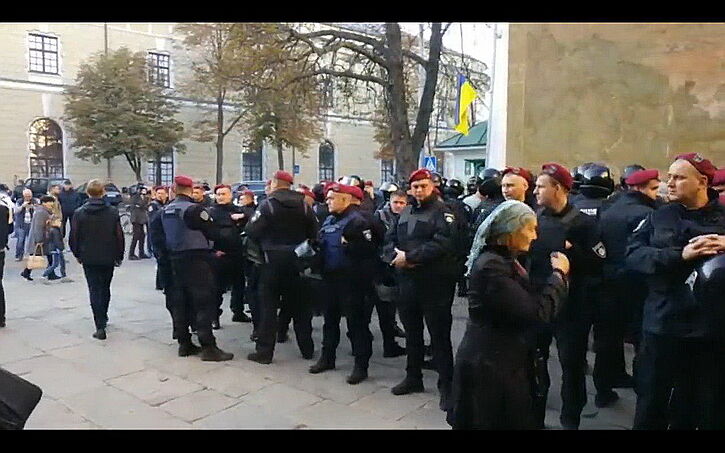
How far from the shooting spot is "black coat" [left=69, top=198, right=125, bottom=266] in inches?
297

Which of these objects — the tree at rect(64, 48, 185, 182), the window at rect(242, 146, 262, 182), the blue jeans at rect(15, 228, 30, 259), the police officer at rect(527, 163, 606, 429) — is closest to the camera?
the police officer at rect(527, 163, 606, 429)

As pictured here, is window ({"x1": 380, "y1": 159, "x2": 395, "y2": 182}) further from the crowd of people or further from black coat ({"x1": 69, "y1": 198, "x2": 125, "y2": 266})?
black coat ({"x1": 69, "y1": 198, "x2": 125, "y2": 266})

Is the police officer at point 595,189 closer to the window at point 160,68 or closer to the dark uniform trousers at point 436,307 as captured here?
the dark uniform trousers at point 436,307

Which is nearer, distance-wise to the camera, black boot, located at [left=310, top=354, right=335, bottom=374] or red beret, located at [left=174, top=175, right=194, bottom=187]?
black boot, located at [left=310, top=354, right=335, bottom=374]

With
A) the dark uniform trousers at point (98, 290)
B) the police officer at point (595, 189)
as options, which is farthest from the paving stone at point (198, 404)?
the police officer at point (595, 189)

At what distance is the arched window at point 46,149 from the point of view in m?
33.6

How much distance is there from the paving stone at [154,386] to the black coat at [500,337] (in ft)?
10.8

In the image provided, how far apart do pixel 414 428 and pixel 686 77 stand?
797 cm

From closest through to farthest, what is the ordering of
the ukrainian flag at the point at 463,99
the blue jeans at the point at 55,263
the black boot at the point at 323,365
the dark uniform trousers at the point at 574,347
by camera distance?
the dark uniform trousers at the point at 574,347 < the black boot at the point at 323,365 < the blue jeans at the point at 55,263 < the ukrainian flag at the point at 463,99

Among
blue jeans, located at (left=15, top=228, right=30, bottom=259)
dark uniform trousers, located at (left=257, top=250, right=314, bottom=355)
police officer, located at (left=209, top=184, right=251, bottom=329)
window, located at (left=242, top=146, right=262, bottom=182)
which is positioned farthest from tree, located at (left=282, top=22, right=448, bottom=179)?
window, located at (left=242, top=146, right=262, bottom=182)

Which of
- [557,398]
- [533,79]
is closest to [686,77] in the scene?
[533,79]

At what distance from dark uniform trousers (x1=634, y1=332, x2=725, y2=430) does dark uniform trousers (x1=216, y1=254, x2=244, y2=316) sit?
5.46 meters
